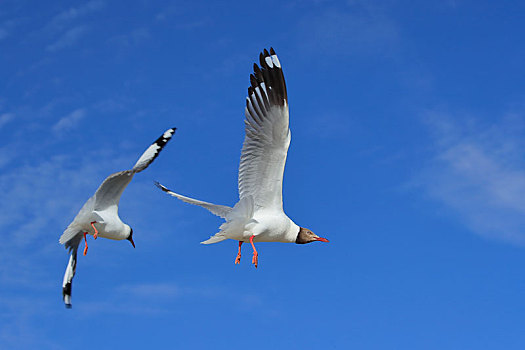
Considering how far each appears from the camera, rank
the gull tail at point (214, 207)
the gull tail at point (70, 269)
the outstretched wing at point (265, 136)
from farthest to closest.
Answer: the gull tail at point (70, 269)
the gull tail at point (214, 207)
the outstretched wing at point (265, 136)

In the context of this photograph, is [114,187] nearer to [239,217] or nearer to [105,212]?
[105,212]

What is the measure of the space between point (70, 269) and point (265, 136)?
19.1ft

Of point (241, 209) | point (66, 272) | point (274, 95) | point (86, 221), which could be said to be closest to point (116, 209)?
point (86, 221)

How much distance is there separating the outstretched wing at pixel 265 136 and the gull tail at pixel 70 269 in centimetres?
463

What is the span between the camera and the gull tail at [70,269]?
14.1 m

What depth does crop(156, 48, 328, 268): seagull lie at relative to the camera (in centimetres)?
1080

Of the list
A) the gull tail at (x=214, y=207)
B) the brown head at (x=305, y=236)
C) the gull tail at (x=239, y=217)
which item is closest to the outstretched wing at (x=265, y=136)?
the gull tail at (x=239, y=217)

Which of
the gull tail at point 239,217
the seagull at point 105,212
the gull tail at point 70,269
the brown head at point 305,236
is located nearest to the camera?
the gull tail at point 239,217

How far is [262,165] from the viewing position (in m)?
10.9

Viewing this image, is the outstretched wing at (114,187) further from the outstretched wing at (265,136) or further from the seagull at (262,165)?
the outstretched wing at (265,136)

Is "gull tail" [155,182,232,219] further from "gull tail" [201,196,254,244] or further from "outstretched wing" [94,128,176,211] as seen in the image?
"outstretched wing" [94,128,176,211]

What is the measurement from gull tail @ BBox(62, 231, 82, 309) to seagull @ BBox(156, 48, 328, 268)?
406cm

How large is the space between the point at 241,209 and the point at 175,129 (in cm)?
549

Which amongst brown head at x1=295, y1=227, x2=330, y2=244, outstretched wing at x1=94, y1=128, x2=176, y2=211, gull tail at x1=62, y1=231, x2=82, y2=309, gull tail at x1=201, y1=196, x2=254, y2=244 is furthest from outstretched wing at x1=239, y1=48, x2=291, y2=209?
gull tail at x1=62, y1=231, x2=82, y2=309
